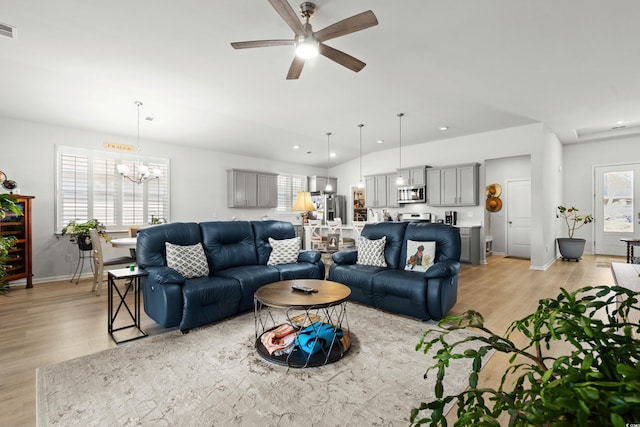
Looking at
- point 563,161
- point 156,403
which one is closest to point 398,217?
point 563,161

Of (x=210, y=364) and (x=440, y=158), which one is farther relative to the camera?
(x=440, y=158)

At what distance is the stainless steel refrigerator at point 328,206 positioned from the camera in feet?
29.3

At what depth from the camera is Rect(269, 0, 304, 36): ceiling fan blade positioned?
220cm

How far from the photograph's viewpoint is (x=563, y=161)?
8312 millimetres

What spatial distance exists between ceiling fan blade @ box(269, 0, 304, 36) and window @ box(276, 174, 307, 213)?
660 centimetres

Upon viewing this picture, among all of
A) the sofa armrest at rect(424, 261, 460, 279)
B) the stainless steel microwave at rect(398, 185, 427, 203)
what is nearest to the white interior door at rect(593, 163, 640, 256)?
the stainless steel microwave at rect(398, 185, 427, 203)

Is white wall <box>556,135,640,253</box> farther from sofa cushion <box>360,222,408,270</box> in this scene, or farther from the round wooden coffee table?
the round wooden coffee table

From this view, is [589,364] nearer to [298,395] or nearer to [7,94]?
[298,395]

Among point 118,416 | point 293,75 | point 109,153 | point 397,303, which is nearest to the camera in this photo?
point 118,416

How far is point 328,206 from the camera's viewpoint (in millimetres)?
8969

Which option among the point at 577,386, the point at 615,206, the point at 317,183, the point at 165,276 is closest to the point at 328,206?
the point at 317,183

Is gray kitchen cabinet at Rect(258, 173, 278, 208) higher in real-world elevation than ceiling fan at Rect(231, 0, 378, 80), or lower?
lower

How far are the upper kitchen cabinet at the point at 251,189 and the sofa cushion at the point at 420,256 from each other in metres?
5.03

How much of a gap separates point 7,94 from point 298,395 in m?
5.62
